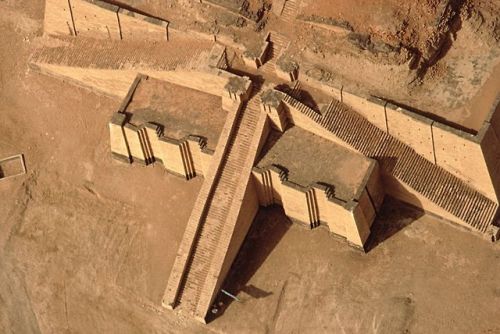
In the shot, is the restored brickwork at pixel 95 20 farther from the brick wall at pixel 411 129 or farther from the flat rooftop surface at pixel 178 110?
the brick wall at pixel 411 129

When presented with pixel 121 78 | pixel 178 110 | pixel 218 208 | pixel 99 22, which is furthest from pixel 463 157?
pixel 99 22

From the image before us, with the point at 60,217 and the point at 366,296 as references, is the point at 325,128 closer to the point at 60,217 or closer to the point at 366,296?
the point at 366,296

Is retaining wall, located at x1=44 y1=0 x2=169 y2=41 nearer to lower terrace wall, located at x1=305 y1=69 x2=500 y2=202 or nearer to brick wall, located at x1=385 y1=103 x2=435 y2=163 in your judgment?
lower terrace wall, located at x1=305 y1=69 x2=500 y2=202

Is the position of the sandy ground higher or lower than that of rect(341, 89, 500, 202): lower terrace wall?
lower

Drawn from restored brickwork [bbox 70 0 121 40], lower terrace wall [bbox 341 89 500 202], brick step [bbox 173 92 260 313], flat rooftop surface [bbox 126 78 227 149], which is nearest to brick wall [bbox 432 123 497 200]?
lower terrace wall [bbox 341 89 500 202]

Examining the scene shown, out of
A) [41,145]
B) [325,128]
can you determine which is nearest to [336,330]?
[325,128]

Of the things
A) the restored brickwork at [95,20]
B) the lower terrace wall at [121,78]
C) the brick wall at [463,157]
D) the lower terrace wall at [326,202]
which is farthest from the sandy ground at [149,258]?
the restored brickwork at [95,20]

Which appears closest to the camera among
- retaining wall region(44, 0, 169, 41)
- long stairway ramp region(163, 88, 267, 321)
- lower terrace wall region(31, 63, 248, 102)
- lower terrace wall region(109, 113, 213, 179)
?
long stairway ramp region(163, 88, 267, 321)
